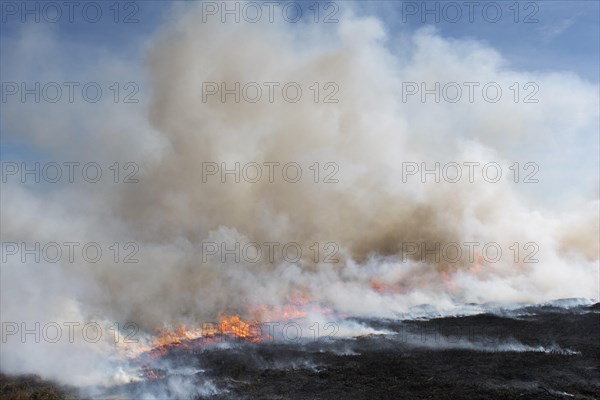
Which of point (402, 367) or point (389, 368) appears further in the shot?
point (402, 367)

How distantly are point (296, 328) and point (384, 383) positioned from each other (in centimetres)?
1272

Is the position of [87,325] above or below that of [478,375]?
above

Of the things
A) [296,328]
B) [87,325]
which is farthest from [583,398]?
[87,325]

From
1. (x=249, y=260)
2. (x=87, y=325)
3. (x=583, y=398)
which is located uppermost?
(x=249, y=260)

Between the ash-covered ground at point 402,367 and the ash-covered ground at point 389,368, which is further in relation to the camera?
the ash-covered ground at point 402,367

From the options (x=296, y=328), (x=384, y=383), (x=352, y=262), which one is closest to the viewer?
(x=384, y=383)

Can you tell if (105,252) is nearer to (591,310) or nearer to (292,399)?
(292,399)

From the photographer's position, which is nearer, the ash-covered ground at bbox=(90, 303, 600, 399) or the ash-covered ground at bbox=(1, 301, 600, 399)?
the ash-covered ground at bbox=(1, 301, 600, 399)

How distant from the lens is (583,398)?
21.0m

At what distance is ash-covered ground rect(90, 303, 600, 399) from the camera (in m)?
21.6

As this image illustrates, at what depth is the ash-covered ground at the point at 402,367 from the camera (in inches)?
849

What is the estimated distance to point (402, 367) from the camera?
85.3ft

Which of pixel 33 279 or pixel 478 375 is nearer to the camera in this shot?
pixel 478 375

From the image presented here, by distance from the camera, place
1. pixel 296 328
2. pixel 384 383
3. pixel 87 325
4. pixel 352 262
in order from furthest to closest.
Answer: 1. pixel 352 262
2. pixel 296 328
3. pixel 87 325
4. pixel 384 383
